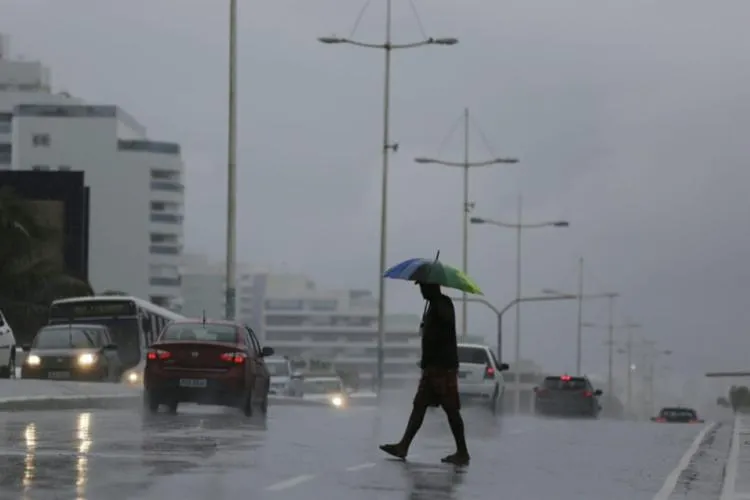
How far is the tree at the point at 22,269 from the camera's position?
7962cm

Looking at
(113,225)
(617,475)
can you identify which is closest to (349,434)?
(617,475)

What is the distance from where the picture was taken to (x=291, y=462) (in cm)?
1844

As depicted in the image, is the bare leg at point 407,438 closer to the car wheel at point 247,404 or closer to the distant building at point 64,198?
the car wheel at point 247,404

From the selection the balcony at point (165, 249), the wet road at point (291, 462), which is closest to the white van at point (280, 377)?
the wet road at point (291, 462)

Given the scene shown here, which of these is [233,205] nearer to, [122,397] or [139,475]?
[122,397]

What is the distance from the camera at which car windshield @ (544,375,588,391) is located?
208 feet

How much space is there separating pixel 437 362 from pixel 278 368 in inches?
1950

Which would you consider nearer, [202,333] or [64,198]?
[202,333]

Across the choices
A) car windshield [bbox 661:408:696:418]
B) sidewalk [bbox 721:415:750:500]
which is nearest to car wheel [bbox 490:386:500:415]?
sidewalk [bbox 721:415:750:500]

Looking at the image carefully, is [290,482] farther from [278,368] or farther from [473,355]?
[278,368]

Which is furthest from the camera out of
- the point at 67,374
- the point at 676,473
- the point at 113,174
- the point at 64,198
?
the point at 113,174

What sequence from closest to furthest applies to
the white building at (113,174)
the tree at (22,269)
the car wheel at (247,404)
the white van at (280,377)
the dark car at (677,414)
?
1. the car wheel at (247,404)
2. the white van at (280,377)
3. the tree at (22,269)
4. the dark car at (677,414)
5. the white building at (113,174)

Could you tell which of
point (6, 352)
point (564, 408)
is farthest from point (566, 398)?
point (6, 352)

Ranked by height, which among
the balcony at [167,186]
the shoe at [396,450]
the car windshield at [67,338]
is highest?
the balcony at [167,186]
